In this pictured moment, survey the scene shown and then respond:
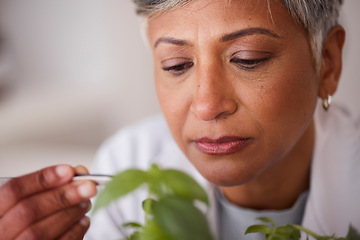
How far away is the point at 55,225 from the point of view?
18.7 inches

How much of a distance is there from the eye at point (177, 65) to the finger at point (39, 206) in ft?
0.69

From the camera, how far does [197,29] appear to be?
543 mm

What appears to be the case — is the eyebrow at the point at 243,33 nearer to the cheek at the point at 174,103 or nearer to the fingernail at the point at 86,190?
the cheek at the point at 174,103

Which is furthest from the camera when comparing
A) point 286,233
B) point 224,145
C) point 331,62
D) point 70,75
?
point 70,75

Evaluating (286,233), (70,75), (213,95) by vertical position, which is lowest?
(286,233)

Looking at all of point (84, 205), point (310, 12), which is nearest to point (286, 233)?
point (84, 205)

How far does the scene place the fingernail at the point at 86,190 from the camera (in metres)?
0.45

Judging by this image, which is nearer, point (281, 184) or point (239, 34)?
point (239, 34)

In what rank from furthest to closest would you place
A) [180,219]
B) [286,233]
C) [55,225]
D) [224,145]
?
[224,145]
[55,225]
[286,233]
[180,219]

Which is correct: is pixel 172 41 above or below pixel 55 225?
above

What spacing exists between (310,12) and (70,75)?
1.22m

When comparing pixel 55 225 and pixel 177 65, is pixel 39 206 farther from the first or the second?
pixel 177 65

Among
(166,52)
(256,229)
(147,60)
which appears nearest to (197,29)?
(166,52)

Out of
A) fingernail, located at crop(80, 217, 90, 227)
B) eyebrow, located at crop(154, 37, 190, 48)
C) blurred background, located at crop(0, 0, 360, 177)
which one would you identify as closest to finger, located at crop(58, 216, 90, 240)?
fingernail, located at crop(80, 217, 90, 227)
